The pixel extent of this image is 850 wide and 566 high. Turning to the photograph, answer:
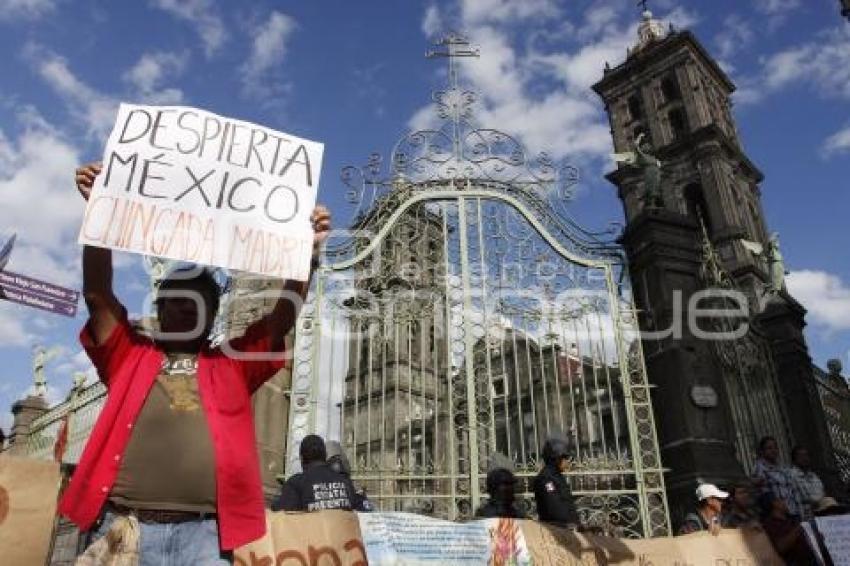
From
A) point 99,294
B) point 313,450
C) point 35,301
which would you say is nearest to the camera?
point 99,294

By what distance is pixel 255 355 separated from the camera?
2.54m

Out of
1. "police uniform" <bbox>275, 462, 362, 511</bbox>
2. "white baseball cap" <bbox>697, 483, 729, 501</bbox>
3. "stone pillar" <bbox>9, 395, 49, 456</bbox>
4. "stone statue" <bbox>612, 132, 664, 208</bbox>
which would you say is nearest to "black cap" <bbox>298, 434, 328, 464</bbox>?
Result: "police uniform" <bbox>275, 462, 362, 511</bbox>

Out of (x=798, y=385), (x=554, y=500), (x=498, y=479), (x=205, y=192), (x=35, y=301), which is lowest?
(x=554, y=500)

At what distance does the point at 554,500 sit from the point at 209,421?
139 inches

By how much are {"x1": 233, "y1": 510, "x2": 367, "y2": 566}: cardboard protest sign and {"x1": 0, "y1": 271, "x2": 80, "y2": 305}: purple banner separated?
9.84m

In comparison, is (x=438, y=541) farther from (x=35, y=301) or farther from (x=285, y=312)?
(x=35, y=301)

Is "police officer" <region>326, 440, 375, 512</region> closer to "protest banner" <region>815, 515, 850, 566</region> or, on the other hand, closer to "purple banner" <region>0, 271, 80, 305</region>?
"protest banner" <region>815, 515, 850, 566</region>

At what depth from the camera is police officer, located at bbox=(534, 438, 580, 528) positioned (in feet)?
16.8

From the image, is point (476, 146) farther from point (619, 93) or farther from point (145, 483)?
point (619, 93)

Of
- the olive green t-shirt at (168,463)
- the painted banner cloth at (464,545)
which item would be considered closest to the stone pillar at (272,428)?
the painted banner cloth at (464,545)

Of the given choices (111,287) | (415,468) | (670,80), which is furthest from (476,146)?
(670,80)

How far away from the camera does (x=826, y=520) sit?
4992 millimetres

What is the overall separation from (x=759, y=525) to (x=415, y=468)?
330 centimetres

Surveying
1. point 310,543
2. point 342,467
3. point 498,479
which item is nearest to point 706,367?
point 498,479
